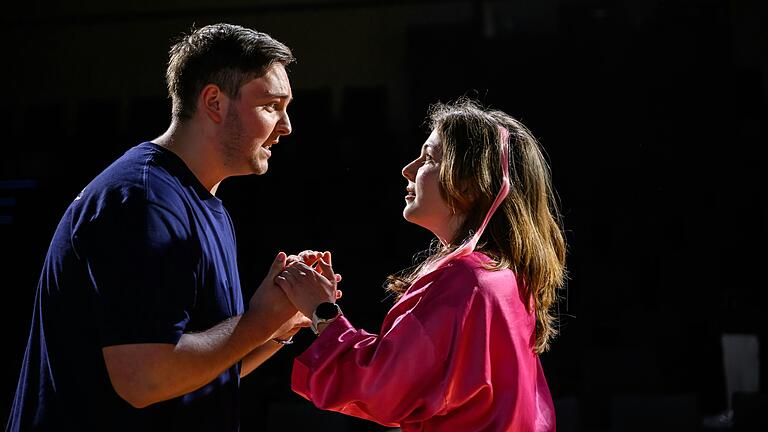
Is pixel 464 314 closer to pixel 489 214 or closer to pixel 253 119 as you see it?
pixel 489 214

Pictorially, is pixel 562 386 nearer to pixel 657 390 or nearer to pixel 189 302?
pixel 657 390

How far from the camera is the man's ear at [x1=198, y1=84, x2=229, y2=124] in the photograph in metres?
1.62

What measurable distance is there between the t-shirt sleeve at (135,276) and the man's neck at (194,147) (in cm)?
24

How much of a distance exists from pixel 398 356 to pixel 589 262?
4018 millimetres

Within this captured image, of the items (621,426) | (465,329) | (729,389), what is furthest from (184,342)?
(729,389)

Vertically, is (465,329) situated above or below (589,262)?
above

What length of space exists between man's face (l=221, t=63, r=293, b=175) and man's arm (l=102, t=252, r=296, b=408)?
37cm

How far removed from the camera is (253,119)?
168 centimetres

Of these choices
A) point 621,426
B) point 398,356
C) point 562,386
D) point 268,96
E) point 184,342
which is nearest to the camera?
point 184,342

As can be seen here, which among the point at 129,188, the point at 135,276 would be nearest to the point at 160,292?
the point at 135,276

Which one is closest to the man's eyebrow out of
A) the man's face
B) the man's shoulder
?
the man's face

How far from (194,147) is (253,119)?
0.44ft

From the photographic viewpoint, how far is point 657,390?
4551 mm

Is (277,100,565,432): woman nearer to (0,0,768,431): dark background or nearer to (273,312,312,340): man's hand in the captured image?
(273,312,312,340): man's hand
